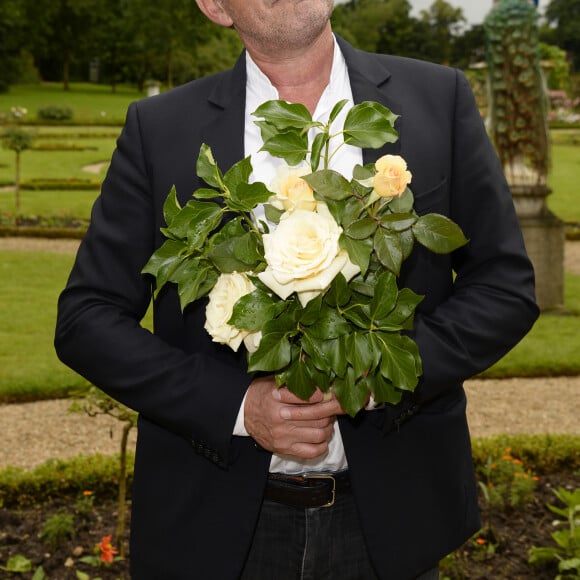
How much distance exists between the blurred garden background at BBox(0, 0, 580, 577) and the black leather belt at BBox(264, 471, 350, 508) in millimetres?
3513

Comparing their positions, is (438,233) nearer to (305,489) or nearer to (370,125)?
(370,125)

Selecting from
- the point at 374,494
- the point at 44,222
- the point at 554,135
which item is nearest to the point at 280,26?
the point at 374,494

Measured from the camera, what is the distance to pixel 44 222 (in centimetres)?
1532

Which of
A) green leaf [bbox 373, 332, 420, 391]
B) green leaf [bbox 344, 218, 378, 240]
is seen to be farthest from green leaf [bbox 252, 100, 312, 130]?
green leaf [bbox 373, 332, 420, 391]

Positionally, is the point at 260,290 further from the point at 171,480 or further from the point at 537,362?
the point at 537,362

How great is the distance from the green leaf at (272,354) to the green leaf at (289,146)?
348mm

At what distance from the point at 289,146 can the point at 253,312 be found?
0.33m

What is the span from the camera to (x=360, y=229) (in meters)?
1.70

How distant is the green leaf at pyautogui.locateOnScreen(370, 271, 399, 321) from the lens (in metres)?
1.69

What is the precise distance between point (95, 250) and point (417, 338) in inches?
30.4

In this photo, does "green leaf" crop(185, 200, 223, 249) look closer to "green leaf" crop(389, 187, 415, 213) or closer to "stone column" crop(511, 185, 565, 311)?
"green leaf" crop(389, 187, 415, 213)

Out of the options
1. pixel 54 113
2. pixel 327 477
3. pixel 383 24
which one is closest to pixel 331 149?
pixel 327 477

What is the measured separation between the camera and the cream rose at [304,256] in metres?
1.66

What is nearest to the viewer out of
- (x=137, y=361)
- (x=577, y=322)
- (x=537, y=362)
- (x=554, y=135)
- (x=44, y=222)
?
(x=137, y=361)
